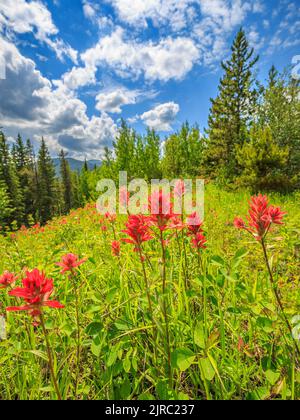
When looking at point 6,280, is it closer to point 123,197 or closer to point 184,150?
point 123,197

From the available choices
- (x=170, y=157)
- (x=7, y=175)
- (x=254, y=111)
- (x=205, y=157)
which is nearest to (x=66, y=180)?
(x=7, y=175)

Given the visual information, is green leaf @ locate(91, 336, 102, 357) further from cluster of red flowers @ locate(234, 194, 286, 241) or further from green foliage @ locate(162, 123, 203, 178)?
green foliage @ locate(162, 123, 203, 178)

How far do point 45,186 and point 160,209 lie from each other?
38014 mm

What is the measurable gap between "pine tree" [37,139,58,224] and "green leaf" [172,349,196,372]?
36.6 meters

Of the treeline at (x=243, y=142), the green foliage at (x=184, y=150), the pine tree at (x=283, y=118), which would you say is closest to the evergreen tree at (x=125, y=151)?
the treeline at (x=243, y=142)

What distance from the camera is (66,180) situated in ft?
151

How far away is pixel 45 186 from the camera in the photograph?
3434 cm

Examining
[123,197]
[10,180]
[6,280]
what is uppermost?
[10,180]

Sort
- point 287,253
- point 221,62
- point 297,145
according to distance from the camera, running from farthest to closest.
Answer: point 221,62, point 297,145, point 287,253

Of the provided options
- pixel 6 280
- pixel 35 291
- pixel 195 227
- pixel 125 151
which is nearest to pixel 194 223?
pixel 195 227

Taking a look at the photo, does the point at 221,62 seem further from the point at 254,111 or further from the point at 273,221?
the point at 273,221

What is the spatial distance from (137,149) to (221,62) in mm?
11048

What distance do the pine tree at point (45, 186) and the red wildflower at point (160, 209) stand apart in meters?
36.4

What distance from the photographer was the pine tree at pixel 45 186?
110 feet
